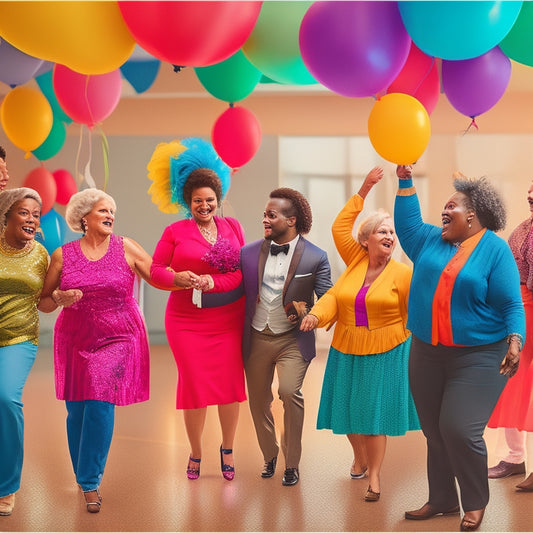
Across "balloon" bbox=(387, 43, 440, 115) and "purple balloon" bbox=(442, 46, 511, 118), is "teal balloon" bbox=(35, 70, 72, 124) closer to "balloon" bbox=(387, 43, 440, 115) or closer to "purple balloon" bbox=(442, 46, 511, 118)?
"balloon" bbox=(387, 43, 440, 115)

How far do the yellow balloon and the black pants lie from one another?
74.2 inches

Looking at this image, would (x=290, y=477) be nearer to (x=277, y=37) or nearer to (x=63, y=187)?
(x=277, y=37)

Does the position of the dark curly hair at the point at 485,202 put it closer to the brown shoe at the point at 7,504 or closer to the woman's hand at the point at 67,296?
the woman's hand at the point at 67,296

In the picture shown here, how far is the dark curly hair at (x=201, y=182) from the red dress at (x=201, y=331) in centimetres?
19

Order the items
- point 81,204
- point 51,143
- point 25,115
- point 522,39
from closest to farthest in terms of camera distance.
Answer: point 522,39 < point 81,204 < point 25,115 < point 51,143

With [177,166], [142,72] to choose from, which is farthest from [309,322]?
[142,72]

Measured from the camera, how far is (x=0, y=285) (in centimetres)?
376

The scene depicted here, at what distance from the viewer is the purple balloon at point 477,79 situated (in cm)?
409

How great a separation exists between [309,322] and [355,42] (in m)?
1.28

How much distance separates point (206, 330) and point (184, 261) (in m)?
0.38

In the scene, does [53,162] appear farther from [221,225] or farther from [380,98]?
[380,98]

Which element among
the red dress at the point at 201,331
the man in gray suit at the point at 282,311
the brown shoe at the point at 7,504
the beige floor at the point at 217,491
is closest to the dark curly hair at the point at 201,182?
the red dress at the point at 201,331

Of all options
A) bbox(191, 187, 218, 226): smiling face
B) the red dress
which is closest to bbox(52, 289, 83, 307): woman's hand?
the red dress

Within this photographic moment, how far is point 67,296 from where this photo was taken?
3.76m
